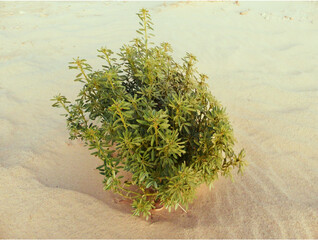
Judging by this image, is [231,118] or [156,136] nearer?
[156,136]

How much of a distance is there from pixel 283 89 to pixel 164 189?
2.95 meters

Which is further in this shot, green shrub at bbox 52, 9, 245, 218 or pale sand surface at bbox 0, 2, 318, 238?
pale sand surface at bbox 0, 2, 318, 238

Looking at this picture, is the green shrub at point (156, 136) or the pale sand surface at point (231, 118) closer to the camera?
the green shrub at point (156, 136)

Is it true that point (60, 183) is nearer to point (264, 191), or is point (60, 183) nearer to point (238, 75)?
point (264, 191)

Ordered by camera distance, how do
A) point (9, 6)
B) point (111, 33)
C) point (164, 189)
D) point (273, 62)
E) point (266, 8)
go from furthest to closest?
1. point (9, 6)
2. point (266, 8)
3. point (111, 33)
4. point (273, 62)
5. point (164, 189)

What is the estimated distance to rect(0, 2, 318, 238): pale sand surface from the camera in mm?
2135

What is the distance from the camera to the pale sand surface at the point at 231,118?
213 cm

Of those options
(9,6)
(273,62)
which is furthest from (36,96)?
(9,6)

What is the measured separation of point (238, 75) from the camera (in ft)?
14.8

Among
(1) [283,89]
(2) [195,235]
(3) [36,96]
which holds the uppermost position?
(1) [283,89]

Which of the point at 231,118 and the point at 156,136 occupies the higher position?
the point at 156,136

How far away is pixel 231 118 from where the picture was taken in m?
3.47

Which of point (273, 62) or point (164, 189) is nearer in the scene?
point (164, 189)

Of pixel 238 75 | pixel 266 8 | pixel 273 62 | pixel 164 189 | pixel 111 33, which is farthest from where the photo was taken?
pixel 266 8
